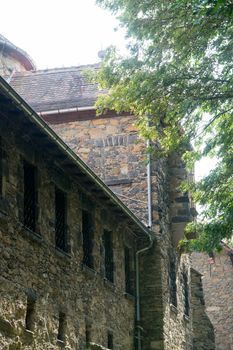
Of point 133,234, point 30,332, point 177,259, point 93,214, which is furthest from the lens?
point 177,259

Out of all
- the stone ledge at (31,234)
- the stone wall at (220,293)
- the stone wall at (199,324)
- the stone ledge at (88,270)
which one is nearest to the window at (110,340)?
the stone ledge at (88,270)

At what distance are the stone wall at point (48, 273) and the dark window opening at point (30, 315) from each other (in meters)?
0.03

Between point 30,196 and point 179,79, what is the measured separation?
3510mm

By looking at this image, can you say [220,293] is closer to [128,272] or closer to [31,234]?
[128,272]

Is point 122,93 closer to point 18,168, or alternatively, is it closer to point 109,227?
point 18,168

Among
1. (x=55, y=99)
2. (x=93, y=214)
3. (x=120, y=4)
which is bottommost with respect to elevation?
(x=93, y=214)

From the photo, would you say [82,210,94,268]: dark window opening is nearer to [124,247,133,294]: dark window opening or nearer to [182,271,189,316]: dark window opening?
[124,247,133,294]: dark window opening

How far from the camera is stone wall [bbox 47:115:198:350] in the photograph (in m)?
19.2

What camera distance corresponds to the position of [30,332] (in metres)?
11.5

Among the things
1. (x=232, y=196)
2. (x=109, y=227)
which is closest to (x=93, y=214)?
(x=109, y=227)

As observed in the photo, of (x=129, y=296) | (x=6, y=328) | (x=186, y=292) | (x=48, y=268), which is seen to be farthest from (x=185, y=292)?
(x=6, y=328)

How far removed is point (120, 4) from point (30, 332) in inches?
243

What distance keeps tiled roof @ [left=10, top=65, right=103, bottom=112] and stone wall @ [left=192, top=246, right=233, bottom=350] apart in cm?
1059

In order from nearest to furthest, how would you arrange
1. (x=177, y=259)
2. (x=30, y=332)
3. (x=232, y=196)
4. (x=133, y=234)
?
(x=30, y=332), (x=232, y=196), (x=133, y=234), (x=177, y=259)
